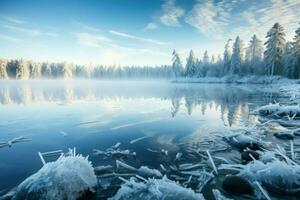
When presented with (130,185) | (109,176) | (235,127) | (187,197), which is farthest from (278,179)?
(235,127)

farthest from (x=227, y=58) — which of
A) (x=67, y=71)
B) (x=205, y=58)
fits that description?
(x=67, y=71)

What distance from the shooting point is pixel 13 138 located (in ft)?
33.5

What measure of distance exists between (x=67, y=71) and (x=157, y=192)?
139640mm

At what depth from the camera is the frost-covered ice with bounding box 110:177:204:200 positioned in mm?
Answer: 4500

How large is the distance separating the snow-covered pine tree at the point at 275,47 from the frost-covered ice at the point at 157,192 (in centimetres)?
5577

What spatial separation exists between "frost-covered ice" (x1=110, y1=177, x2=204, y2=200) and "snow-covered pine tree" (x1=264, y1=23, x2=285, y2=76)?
183 ft

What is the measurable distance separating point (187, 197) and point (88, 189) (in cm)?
255

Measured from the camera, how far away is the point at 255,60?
6275 cm

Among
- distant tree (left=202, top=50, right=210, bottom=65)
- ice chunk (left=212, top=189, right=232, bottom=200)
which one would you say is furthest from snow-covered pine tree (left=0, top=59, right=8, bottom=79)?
ice chunk (left=212, top=189, right=232, bottom=200)

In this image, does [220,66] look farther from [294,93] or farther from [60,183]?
[60,183]

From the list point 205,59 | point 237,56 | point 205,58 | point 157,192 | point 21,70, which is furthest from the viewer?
point 21,70

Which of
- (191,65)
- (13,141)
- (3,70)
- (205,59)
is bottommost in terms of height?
(13,141)

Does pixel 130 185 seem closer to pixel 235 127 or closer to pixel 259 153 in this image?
pixel 259 153

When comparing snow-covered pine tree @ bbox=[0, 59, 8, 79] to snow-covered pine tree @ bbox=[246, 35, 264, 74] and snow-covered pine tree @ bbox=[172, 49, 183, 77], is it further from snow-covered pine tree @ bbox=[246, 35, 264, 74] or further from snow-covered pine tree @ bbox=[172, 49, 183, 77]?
snow-covered pine tree @ bbox=[246, 35, 264, 74]
